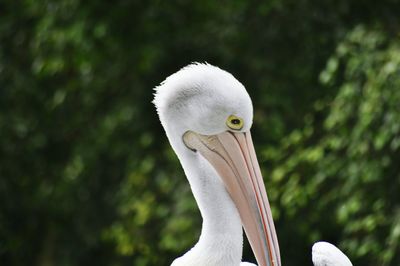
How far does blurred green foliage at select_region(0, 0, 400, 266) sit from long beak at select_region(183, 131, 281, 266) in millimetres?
2967

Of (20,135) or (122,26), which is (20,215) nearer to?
(20,135)

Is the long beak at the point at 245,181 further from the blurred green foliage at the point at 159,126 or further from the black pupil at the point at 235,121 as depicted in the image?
the blurred green foliage at the point at 159,126

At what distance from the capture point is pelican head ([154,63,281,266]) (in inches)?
211

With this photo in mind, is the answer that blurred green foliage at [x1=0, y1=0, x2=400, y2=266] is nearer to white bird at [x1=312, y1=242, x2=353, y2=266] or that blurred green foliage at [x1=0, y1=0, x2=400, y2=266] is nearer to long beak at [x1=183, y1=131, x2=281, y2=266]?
white bird at [x1=312, y1=242, x2=353, y2=266]

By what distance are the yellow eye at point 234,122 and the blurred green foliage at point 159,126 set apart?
3014 millimetres

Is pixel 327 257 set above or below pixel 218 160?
below

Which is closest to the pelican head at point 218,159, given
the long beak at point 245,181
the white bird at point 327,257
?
the long beak at point 245,181

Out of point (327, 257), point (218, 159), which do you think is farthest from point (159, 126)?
point (218, 159)

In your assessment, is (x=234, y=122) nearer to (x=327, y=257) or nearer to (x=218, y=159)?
(x=218, y=159)

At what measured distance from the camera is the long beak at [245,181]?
5492mm

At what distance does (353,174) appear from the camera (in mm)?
8875

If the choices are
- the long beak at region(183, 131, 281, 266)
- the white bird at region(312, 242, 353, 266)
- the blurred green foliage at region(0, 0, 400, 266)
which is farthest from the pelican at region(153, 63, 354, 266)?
the blurred green foliage at region(0, 0, 400, 266)

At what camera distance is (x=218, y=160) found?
18.3ft

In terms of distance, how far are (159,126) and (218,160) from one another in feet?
21.5
